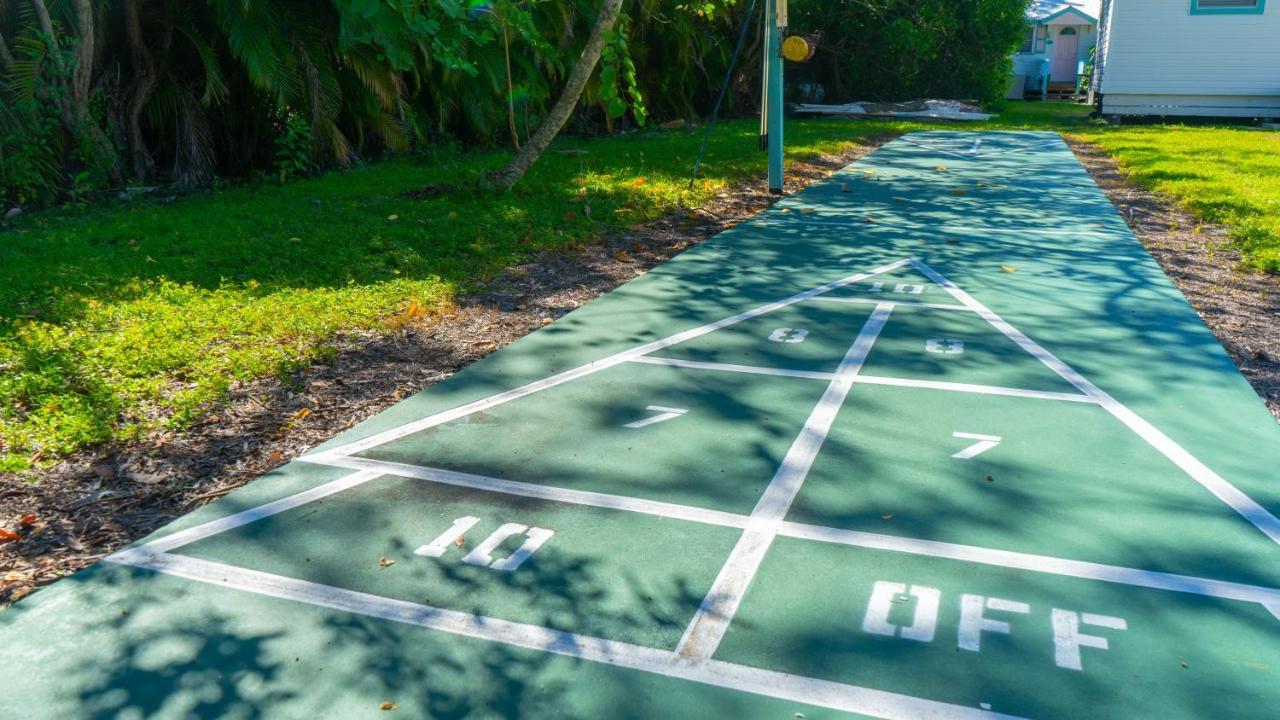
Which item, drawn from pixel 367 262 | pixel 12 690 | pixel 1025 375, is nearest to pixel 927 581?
pixel 1025 375

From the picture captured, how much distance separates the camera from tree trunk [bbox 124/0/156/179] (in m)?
11.7

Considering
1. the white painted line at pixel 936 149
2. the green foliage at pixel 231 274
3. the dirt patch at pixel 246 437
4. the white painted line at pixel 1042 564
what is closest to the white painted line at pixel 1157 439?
the white painted line at pixel 1042 564

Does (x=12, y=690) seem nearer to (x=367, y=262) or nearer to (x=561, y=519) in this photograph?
(x=561, y=519)

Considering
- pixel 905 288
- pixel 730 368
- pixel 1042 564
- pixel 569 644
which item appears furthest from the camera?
pixel 905 288

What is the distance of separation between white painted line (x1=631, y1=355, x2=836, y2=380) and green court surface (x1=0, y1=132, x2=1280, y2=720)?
0.09 feet

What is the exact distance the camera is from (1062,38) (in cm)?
3978

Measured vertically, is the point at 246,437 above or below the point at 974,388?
above

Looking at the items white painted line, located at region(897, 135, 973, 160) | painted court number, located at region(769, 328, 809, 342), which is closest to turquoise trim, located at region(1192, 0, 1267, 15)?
white painted line, located at region(897, 135, 973, 160)

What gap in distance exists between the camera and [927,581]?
11.6 ft

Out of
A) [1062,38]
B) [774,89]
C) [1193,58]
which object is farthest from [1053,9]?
[774,89]

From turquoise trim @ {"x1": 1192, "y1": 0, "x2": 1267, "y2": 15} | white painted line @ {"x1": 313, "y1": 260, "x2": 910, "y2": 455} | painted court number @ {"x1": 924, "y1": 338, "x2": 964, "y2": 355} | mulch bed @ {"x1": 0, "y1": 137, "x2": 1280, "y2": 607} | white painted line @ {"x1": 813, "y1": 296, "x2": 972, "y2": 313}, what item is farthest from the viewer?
turquoise trim @ {"x1": 1192, "y1": 0, "x2": 1267, "y2": 15}

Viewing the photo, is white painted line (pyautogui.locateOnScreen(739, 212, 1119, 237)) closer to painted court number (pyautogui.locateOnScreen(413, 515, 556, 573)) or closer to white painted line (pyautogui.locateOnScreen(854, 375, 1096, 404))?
white painted line (pyautogui.locateOnScreen(854, 375, 1096, 404))

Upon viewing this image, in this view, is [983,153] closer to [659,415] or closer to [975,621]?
[659,415]

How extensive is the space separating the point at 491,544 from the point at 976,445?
2415 millimetres
